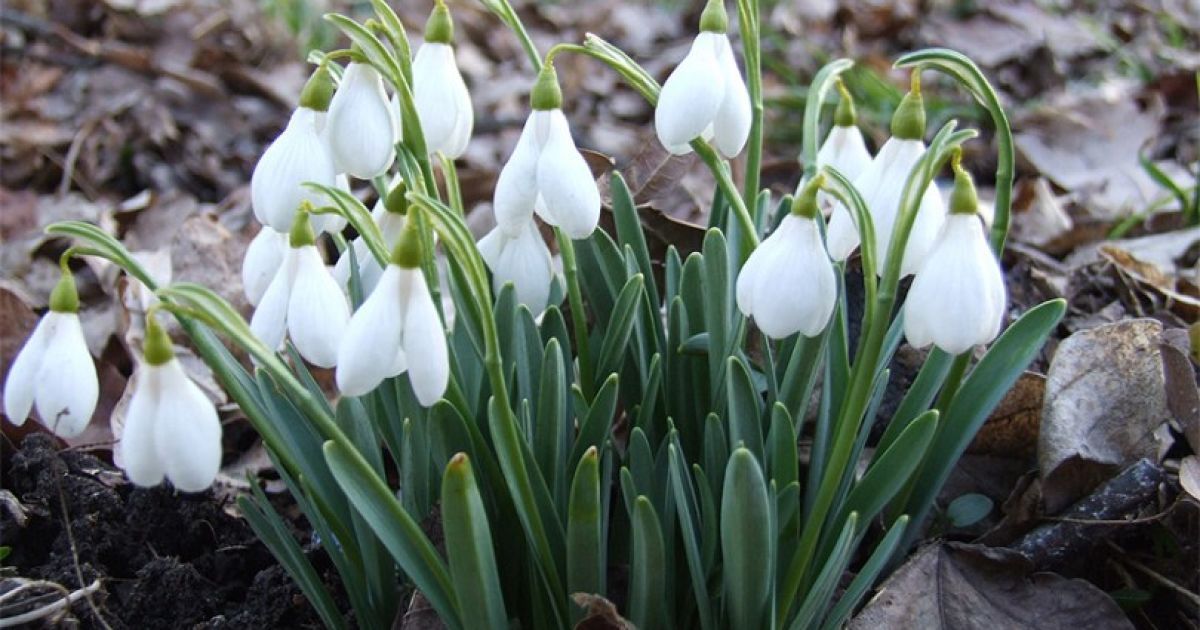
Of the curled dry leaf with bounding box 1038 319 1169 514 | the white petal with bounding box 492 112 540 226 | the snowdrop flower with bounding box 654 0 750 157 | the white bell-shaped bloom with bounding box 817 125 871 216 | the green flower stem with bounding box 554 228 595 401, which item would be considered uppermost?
the snowdrop flower with bounding box 654 0 750 157

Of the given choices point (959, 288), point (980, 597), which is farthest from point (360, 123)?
point (980, 597)

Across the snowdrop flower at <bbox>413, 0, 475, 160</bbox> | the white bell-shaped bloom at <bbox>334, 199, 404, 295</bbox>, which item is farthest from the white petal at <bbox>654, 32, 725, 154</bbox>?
the white bell-shaped bloom at <bbox>334, 199, 404, 295</bbox>

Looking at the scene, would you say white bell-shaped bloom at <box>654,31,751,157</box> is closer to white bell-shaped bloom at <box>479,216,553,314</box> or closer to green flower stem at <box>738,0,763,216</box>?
green flower stem at <box>738,0,763,216</box>

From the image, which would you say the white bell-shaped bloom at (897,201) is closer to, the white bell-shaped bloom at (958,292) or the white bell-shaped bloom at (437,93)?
the white bell-shaped bloom at (958,292)

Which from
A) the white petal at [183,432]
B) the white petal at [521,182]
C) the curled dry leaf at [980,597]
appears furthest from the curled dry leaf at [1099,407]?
the white petal at [183,432]

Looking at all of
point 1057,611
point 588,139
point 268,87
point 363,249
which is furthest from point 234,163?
point 1057,611

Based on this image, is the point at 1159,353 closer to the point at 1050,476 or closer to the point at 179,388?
the point at 1050,476
